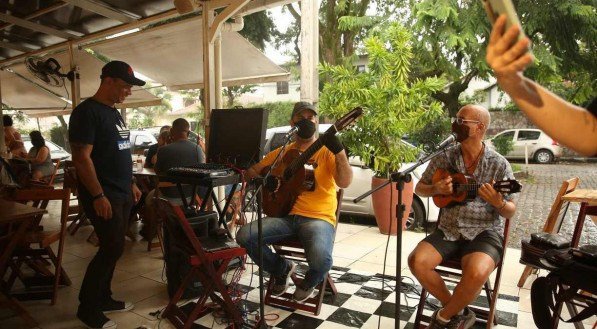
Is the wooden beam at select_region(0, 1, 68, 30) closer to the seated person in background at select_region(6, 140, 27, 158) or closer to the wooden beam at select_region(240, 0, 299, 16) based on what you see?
the wooden beam at select_region(240, 0, 299, 16)

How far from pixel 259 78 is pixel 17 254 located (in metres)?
3.96

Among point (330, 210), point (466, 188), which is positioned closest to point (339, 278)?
point (330, 210)

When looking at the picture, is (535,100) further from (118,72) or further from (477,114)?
(118,72)

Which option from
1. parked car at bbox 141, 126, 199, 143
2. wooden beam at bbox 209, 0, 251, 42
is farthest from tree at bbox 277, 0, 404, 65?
wooden beam at bbox 209, 0, 251, 42

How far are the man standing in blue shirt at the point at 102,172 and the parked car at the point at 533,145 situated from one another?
1462cm

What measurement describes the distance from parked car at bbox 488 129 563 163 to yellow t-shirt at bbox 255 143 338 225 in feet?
44.7

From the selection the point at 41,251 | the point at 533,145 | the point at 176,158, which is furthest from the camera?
the point at 533,145

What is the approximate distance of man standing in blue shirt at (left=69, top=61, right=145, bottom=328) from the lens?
2.69 metres

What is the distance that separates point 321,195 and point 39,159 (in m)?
5.48

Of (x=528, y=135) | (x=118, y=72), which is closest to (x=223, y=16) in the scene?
(x=118, y=72)

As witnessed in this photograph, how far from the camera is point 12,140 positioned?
7344 mm

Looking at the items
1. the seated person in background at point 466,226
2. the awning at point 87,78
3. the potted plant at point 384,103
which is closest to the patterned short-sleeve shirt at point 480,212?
the seated person in background at point 466,226

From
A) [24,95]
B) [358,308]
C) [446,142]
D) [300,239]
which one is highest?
[24,95]

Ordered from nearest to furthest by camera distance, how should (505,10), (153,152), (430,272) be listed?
1. (505,10)
2. (430,272)
3. (153,152)
